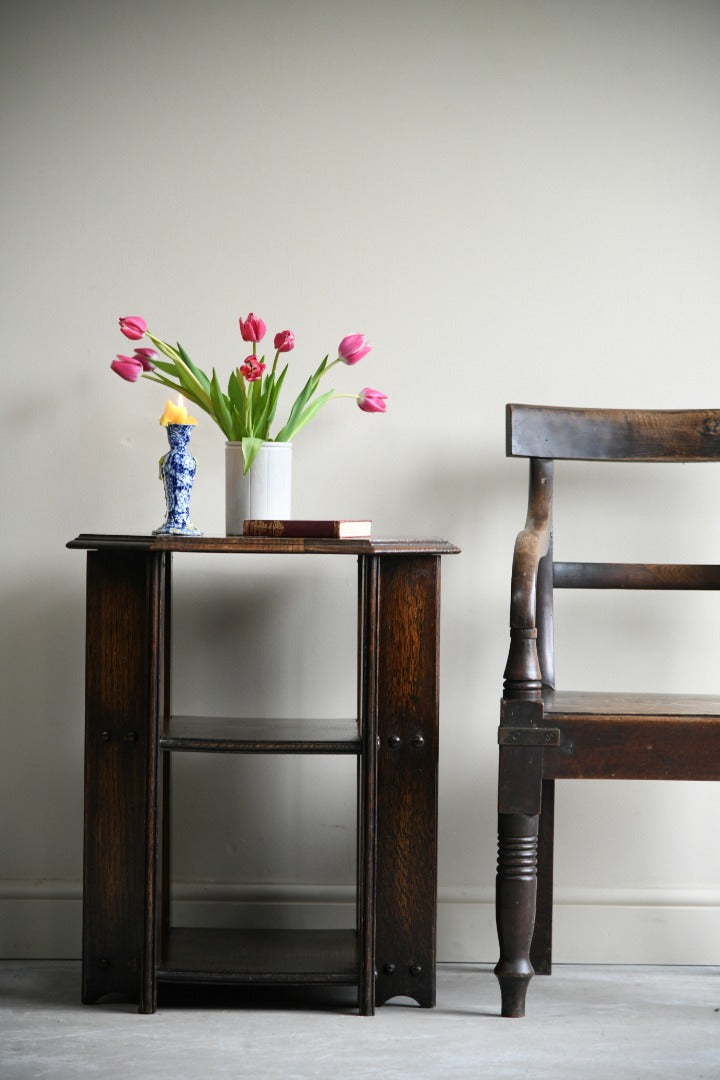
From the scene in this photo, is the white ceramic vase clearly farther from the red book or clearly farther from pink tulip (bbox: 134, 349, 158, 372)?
pink tulip (bbox: 134, 349, 158, 372)

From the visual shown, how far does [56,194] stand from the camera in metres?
1.92

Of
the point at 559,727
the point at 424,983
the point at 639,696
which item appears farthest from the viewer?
the point at 639,696

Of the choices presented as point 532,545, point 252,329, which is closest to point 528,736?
point 532,545

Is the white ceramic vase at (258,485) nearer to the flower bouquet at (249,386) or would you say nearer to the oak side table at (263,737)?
the flower bouquet at (249,386)

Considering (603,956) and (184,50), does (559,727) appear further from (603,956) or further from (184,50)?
(184,50)

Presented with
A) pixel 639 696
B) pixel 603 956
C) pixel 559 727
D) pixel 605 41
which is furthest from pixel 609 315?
pixel 603 956

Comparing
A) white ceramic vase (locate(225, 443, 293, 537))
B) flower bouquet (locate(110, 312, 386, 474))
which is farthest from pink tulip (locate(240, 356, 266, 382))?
white ceramic vase (locate(225, 443, 293, 537))

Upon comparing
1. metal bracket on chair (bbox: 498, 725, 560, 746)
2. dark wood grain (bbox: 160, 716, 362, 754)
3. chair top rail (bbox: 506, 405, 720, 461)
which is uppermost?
chair top rail (bbox: 506, 405, 720, 461)

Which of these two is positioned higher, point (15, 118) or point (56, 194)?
point (15, 118)

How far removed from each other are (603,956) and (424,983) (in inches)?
17.0

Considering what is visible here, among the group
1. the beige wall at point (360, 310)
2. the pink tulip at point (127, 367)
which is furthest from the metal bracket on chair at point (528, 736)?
the pink tulip at point (127, 367)

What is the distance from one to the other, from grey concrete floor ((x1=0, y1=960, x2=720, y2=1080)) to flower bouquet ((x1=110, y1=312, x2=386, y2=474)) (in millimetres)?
799

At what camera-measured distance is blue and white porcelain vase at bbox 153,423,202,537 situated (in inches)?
65.1

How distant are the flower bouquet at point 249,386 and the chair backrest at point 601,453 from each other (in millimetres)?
280
